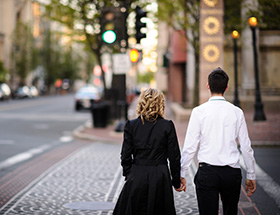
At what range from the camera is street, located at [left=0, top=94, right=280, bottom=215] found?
25.2 ft

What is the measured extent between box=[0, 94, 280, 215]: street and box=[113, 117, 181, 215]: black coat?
2.49 m

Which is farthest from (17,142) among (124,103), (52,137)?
(124,103)

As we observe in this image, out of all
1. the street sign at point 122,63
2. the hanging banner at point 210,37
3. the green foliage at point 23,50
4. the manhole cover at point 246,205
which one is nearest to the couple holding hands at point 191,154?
the manhole cover at point 246,205

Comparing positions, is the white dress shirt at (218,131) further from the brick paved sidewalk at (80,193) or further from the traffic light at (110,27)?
the traffic light at (110,27)

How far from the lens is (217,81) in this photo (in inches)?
185

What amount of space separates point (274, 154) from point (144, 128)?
9.23 meters

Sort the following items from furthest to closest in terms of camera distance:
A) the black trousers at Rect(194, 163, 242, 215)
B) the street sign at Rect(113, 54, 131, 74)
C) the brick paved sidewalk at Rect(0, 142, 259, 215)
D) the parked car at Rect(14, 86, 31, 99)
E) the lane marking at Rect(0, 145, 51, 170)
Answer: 1. the parked car at Rect(14, 86, 31, 99)
2. the street sign at Rect(113, 54, 131, 74)
3. the lane marking at Rect(0, 145, 51, 170)
4. the brick paved sidewalk at Rect(0, 142, 259, 215)
5. the black trousers at Rect(194, 163, 242, 215)

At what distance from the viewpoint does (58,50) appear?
10362 cm

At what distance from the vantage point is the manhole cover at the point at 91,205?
299 inches

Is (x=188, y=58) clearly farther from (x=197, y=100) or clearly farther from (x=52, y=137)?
(x=52, y=137)

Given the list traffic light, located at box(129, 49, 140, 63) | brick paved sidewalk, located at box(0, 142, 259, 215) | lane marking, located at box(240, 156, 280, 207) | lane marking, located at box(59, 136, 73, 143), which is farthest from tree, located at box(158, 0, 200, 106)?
lane marking, located at box(240, 156, 280, 207)

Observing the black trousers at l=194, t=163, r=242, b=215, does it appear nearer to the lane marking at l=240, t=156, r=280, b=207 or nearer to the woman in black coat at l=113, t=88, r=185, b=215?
the woman in black coat at l=113, t=88, r=185, b=215

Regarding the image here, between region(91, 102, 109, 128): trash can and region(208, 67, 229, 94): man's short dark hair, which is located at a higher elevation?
region(208, 67, 229, 94): man's short dark hair

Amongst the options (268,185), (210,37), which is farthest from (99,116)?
(268,185)
